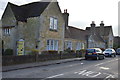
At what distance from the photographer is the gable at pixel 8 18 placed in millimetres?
21616

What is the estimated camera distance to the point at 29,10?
23453mm

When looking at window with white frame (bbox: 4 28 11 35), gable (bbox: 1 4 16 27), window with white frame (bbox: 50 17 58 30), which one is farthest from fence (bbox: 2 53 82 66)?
window with white frame (bbox: 4 28 11 35)

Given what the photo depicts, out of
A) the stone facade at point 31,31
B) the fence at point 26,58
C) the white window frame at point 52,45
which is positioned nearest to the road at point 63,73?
the fence at point 26,58

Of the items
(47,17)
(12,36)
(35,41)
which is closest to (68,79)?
(35,41)

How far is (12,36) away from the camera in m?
21.4

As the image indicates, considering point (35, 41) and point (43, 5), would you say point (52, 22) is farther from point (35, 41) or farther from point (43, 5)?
point (35, 41)

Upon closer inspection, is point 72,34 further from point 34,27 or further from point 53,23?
point 34,27

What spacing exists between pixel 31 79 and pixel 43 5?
1592cm

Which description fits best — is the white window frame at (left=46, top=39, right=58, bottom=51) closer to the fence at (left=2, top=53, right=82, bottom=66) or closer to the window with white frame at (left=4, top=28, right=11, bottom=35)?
the fence at (left=2, top=53, right=82, bottom=66)

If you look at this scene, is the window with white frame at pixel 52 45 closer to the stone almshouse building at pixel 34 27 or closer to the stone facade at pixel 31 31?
the stone almshouse building at pixel 34 27

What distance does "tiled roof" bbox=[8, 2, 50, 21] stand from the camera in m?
21.1

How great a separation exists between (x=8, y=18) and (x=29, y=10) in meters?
3.72

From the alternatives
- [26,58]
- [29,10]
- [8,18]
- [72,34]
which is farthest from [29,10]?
[26,58]

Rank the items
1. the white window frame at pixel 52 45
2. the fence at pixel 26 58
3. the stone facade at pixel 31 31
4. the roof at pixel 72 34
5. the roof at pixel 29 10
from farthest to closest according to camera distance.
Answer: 1. the roof at pixel 72 34
2. the white window frame at pixel 52 45
3. the roof at pixel 29 10
4. the stone facade at pixel 31 31
5. the fence at pixel 26 58
